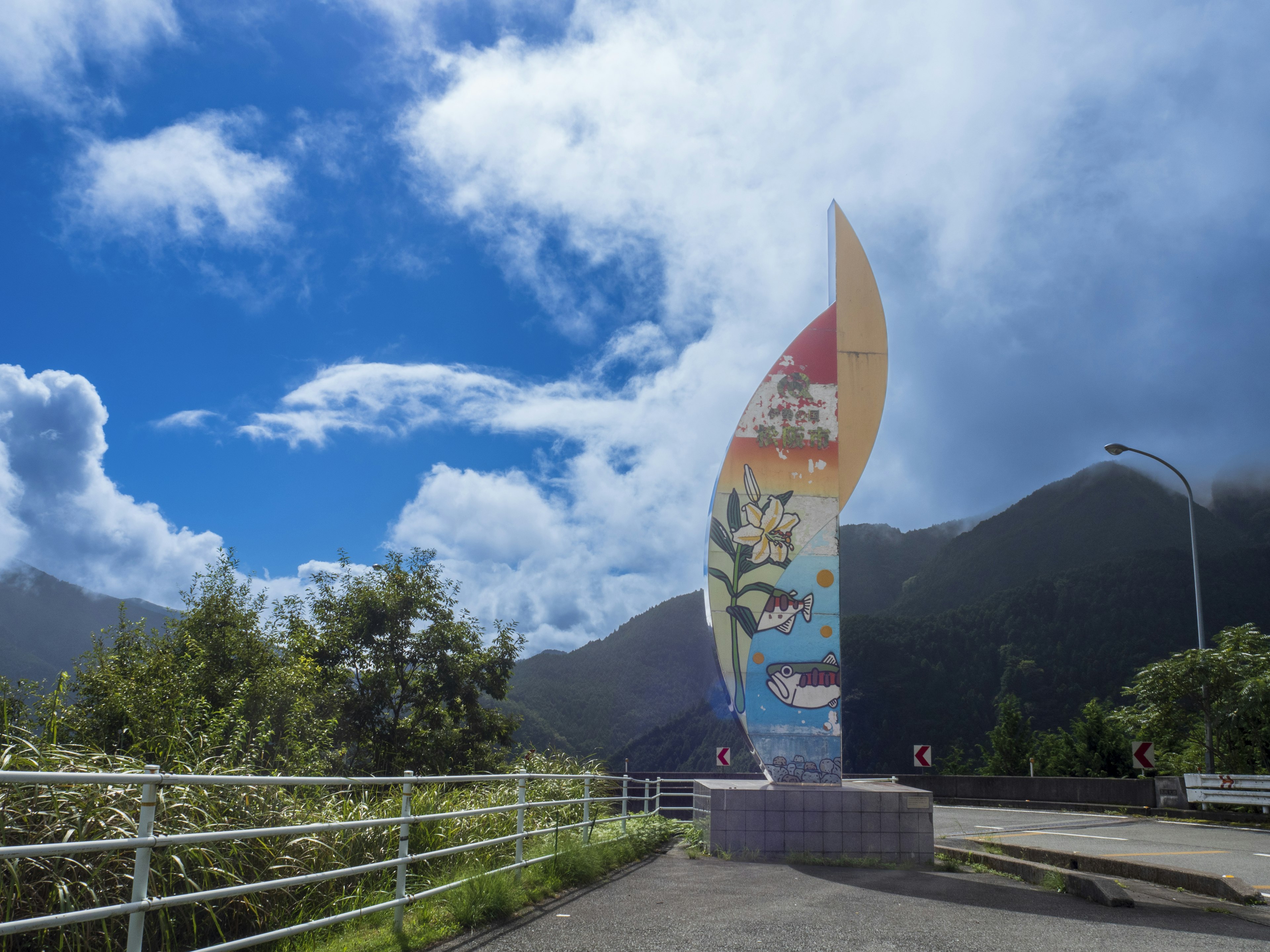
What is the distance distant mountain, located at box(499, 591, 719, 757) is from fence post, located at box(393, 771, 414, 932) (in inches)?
2183

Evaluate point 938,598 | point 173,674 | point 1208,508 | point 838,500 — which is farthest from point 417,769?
point 1208,508

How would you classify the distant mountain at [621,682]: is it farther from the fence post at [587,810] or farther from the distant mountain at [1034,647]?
the fence post at [587,810]

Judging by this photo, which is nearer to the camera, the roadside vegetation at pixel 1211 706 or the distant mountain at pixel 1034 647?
the roadside vegetation at pixel 1211 706

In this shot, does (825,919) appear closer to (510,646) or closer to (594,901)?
(594,901)

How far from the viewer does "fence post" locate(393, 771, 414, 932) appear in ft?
17.7

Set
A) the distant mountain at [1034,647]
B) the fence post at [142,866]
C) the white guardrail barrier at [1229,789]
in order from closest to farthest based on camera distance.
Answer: the fence post at [142,866], the white guardrail barrier at [1229,789], the distant mountain at [1034,647]

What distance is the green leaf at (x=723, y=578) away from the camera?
12.5m

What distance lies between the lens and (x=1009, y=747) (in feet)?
128

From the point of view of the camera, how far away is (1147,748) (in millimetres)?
18797

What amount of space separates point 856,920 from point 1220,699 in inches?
670

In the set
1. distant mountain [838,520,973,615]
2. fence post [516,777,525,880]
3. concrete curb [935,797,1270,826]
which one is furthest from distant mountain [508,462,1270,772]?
fence post [516,777,525,880]

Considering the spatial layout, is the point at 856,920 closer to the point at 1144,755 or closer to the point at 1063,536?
the point at 1144,755

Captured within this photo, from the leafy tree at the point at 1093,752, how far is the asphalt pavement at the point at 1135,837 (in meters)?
13.0

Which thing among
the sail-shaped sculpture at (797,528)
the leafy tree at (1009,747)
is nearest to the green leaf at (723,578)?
the sail-shaped sculpture at (797,528)
